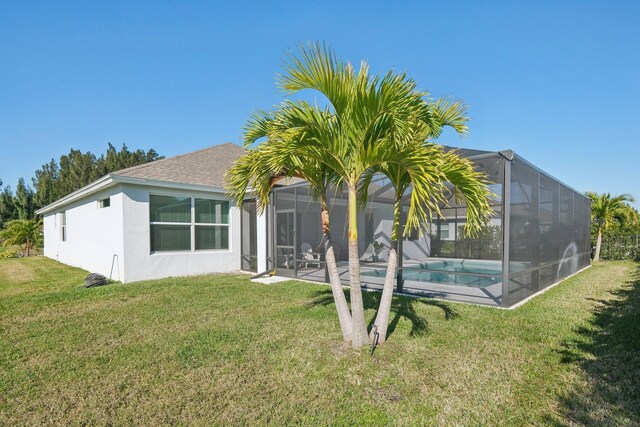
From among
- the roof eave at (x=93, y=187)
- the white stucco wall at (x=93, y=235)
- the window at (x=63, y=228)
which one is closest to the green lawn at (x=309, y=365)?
the white stucco wall at (x=93, y=235)

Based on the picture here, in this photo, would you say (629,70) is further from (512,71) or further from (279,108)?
(279,108)

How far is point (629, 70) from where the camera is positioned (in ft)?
29.7

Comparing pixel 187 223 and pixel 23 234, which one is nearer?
pixel 187 223

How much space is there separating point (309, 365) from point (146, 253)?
26.6 ft

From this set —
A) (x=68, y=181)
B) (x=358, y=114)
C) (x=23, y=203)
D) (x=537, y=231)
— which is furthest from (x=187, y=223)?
(x=23, y=203)

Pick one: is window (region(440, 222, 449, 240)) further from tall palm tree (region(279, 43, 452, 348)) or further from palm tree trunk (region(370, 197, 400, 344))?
tall palm tree (region(279, 43, 452, 348))

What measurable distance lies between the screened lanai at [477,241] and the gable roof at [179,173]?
279 cm

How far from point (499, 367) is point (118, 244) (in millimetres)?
10159

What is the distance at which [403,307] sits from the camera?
6605 mm

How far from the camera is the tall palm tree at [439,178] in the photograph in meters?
3.89

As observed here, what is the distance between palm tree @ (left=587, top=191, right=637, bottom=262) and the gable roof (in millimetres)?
18198

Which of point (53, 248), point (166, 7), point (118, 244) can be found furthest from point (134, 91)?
point (53, 248)

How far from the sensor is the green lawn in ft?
9.77

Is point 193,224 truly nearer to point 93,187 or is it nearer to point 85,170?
point 93,187
